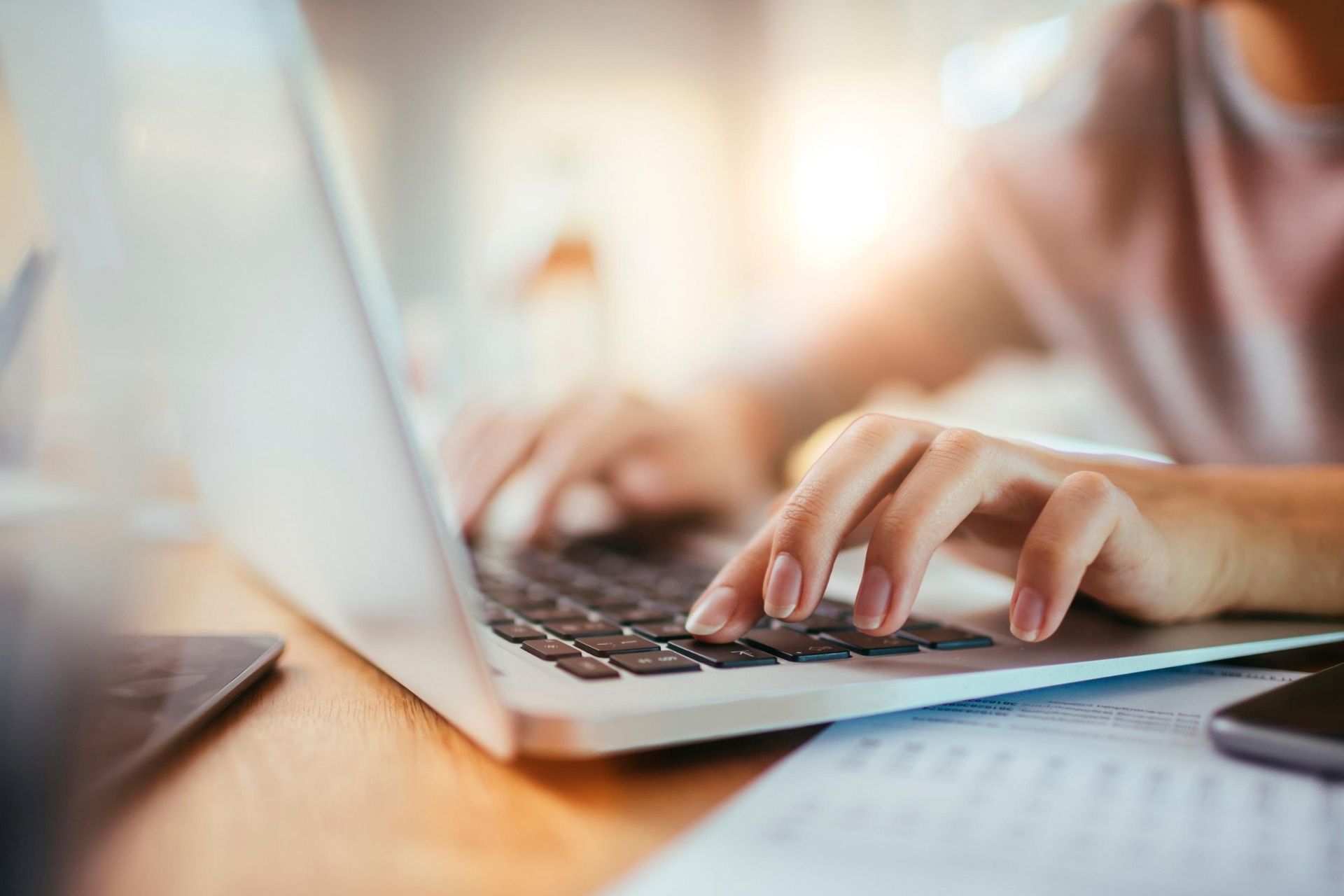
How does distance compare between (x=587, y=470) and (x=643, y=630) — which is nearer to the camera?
(x=643, y=630)

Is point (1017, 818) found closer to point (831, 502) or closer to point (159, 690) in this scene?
point (831, 502)

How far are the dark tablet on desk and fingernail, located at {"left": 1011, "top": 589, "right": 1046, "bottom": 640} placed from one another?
0.28 m

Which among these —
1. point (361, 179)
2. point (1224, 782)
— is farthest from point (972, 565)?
point (361, 179)

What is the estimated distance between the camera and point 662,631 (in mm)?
367

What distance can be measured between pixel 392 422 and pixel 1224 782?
251 mm

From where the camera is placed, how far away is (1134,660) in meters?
0.34

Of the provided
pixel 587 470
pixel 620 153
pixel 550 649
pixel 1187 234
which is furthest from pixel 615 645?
pixel 620 153

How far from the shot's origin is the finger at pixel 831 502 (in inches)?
12.8

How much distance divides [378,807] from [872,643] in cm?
18

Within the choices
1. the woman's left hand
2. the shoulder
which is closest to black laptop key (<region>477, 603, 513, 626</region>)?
the woman's left hand

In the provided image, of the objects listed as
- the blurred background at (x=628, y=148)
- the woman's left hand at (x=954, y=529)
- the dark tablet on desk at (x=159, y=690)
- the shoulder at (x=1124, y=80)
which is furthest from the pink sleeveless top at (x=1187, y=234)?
the blurred background at (x=628, y=148)

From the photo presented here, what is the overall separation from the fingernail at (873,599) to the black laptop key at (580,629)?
10cm

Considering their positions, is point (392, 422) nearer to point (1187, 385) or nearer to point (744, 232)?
point (1187, 385)

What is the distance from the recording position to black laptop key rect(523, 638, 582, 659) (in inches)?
12.8
